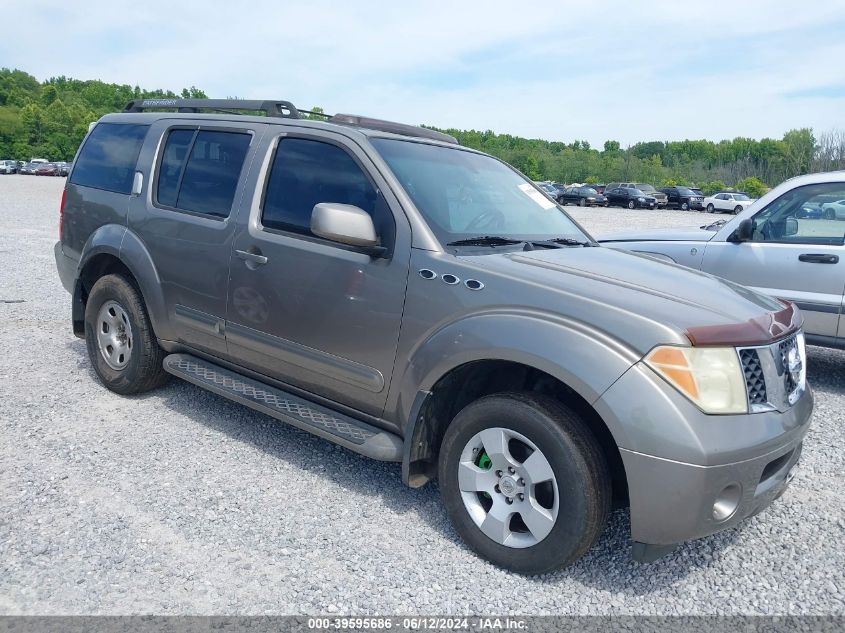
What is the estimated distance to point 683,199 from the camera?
150 feet

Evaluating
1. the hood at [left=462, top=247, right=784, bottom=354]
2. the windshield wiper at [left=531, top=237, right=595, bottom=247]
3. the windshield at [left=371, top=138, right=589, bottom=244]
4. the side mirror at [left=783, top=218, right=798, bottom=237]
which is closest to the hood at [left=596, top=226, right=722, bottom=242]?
the side mirror at [left=783, top=218, right=798, bottom=237]

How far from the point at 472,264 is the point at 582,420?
85 centimetres

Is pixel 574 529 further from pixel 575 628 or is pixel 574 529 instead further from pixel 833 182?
pixel 833 182

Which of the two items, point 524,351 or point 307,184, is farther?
point 307,184

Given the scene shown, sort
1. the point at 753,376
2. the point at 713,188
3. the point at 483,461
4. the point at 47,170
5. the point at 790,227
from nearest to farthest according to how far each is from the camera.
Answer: the point at 753,376
the point at 483,461
the point at 790,227
the point at 47,170
the point at 713,188

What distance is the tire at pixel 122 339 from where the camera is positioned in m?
4.62

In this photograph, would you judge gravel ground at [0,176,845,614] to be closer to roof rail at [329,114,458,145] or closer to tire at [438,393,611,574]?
tire at [438,393,611,574]

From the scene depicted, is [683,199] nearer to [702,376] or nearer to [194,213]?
[194,213]

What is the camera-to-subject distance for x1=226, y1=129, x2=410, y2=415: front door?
3357 millimetres

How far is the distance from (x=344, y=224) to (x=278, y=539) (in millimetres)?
1482

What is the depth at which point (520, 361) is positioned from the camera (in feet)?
9.32

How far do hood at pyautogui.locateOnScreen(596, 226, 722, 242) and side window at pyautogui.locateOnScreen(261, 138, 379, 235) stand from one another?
3791 mm

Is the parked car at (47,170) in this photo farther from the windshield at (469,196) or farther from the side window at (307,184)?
the windshield at (469,196)

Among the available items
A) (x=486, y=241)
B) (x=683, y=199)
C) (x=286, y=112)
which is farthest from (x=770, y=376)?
(x=683, y=199)
